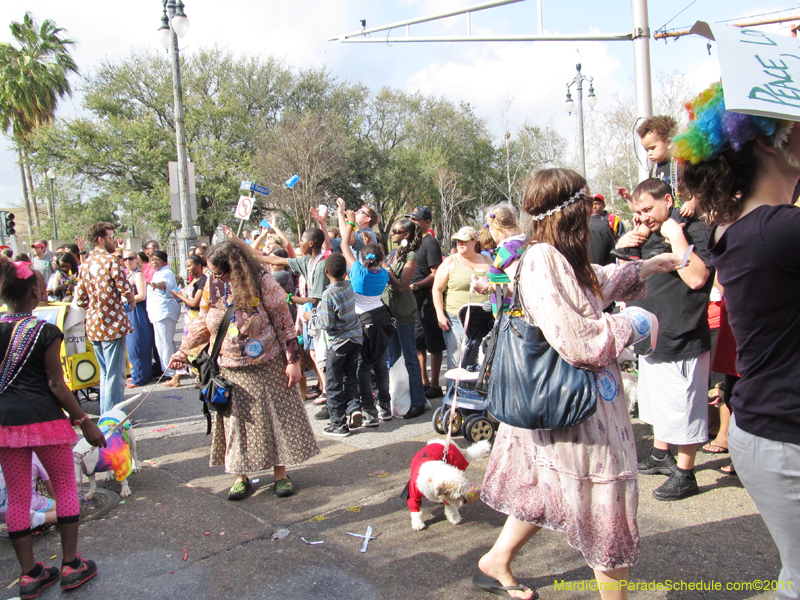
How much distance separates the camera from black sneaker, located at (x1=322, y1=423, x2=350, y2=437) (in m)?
5.46

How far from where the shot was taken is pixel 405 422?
580cm

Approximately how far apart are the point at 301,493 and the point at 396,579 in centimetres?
142

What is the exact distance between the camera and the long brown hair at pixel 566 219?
228 centimetres

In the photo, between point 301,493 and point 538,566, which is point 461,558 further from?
point 301,493

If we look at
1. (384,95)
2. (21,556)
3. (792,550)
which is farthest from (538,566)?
(384,95)

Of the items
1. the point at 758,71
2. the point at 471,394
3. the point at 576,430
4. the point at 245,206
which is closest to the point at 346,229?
the point at 471,394

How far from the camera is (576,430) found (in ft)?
7.33

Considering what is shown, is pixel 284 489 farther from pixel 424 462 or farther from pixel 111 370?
pixel 111 370

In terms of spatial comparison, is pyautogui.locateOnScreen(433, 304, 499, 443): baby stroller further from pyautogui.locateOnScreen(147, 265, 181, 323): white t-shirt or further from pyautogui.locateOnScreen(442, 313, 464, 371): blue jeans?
pyautogui.locateOnScreen(147, 265, 181, 323): white t-shirt

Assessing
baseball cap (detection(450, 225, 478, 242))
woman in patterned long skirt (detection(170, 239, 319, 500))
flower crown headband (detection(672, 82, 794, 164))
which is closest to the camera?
flower crown headband (detection(672, 82, 794, 164))

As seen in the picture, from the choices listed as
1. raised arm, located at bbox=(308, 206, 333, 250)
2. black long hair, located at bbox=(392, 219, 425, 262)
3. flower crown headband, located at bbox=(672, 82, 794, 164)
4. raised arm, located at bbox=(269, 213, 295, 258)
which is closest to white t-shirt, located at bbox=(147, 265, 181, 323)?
raised arm, located at bbox=(269, 213, 295, 258)

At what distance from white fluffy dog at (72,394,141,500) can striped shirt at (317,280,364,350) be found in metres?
1.92

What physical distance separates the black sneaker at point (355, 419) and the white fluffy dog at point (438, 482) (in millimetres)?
2021

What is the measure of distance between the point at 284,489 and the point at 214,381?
38.5 inches
